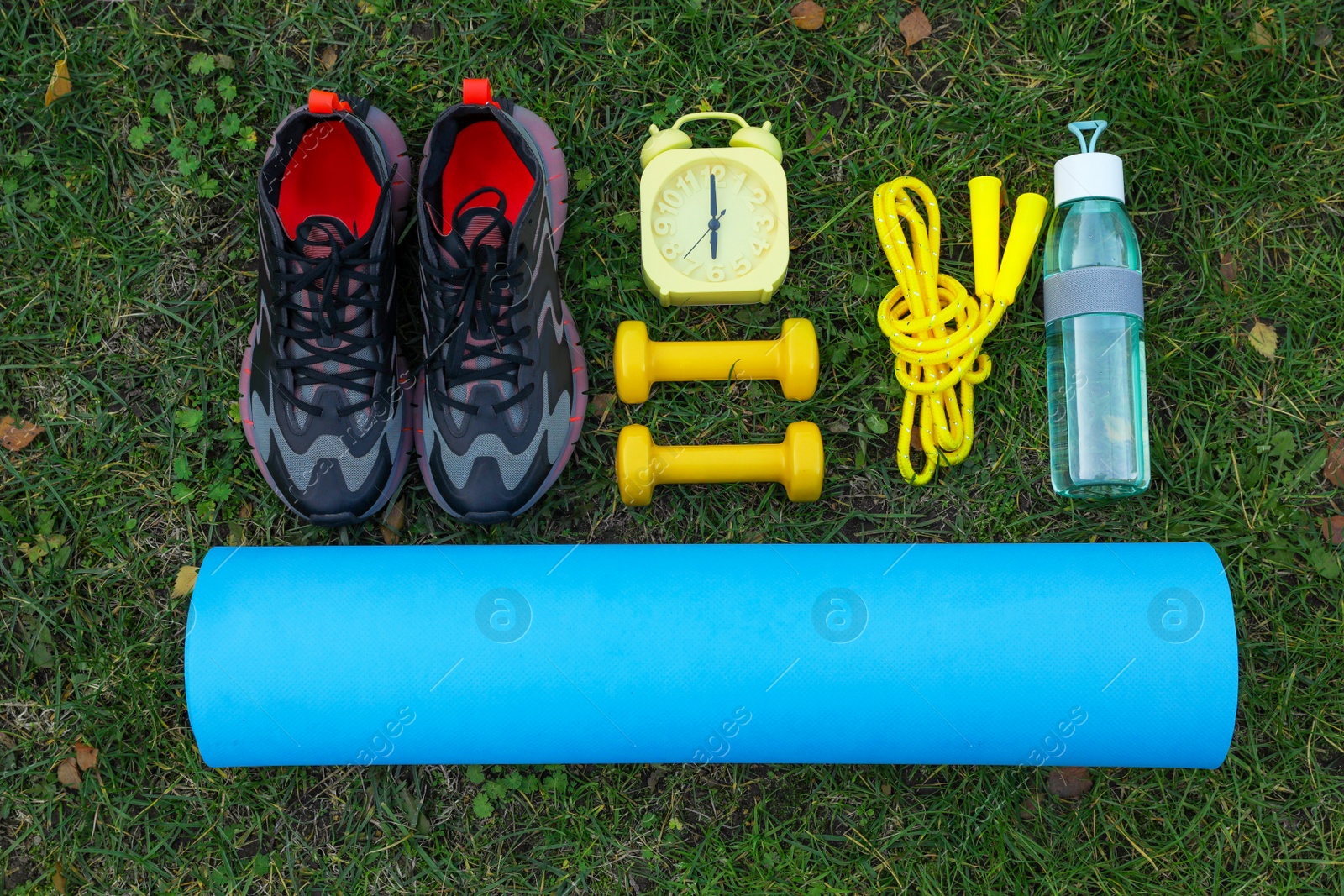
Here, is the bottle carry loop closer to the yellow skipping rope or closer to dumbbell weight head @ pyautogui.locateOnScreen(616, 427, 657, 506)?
the yellow skipping rope

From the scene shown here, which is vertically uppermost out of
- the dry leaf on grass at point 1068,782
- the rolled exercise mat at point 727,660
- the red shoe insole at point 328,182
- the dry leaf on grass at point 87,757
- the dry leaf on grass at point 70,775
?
the red shoe insole at point 328,182

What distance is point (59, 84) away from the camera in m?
2.04

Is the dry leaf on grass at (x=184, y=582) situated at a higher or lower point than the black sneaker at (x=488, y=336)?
lower

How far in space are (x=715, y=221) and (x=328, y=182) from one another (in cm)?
86

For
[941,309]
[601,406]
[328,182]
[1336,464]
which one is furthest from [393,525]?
[1336,464]

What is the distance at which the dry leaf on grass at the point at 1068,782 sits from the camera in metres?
1.86

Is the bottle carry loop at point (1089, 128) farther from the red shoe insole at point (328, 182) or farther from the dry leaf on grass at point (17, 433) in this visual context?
the dry leaf on grass at point (17, 433)

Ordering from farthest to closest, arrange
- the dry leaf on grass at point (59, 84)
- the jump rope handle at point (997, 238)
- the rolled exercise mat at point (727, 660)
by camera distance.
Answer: the dry leaf on grass at point (59, 84) < the jump rope handle at point (997, 238) < the rolled exercise mat at point (727, 660)

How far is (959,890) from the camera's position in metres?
1.84

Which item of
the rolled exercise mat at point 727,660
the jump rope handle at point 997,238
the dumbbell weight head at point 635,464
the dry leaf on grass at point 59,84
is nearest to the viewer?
the rolled exercise mat at point 727,660

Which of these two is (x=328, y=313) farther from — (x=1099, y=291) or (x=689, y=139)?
(x=1099, y=291)

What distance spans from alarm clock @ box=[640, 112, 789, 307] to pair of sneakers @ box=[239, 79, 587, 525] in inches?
9.5

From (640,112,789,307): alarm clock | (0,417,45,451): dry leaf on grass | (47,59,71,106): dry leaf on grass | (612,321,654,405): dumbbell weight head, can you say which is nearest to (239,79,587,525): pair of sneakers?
(612,321,654,405): dumbbell weight head

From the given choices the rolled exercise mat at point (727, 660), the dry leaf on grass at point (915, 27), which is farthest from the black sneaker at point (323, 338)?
the dry leaf on grass at point (915, 27)
